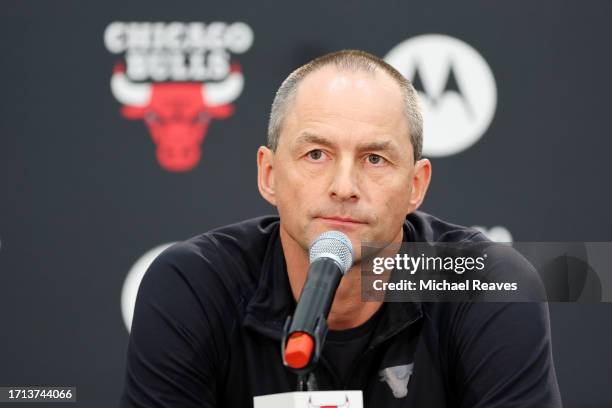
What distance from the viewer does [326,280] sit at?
124 centimetres

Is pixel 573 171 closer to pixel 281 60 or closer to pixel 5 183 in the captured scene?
pixel 281 60

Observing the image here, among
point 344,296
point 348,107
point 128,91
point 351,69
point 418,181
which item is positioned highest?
point 128,91

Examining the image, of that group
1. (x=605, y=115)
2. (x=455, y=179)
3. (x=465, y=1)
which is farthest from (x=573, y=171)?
(x=465, y=1)

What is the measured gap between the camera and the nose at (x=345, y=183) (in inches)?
67.1

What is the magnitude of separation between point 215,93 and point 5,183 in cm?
80

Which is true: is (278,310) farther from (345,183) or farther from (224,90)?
(224,90)

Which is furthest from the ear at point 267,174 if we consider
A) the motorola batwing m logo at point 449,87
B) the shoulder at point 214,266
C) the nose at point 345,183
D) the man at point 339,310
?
the motorola batwing m logo at point 449,87

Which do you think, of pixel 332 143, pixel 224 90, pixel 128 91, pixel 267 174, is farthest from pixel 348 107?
pixel 128 91

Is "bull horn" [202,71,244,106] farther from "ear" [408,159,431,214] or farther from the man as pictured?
"ear" [408,159,431,214]

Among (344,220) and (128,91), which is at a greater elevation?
(128,91)

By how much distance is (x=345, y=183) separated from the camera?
1.71 metres

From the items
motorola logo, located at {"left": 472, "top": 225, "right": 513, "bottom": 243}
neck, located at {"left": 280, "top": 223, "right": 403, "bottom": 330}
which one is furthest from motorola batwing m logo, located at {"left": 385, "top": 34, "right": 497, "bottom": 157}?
neck, located at {"left": 280, "top": 223, "right": 403, "bottom": 330}

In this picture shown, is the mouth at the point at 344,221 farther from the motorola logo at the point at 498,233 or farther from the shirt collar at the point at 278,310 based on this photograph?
the motorola logo at the point at 498,233

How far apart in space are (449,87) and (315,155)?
4.51 feet
